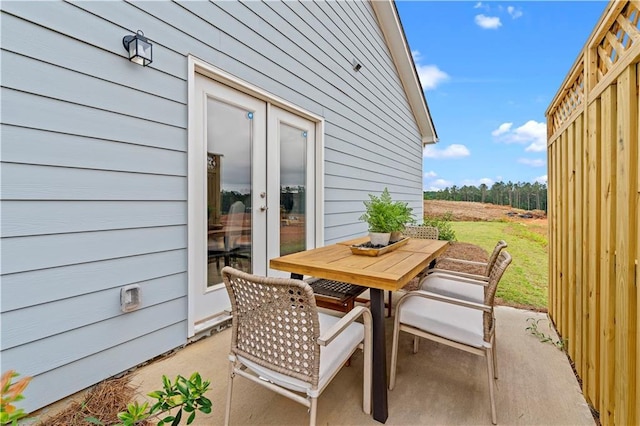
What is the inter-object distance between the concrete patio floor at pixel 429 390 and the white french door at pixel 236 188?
0.49 metres

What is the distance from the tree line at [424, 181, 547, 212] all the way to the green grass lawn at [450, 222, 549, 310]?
946 mm

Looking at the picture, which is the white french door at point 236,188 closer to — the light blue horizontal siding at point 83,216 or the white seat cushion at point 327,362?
the light blue horizontal siding at point 83,216

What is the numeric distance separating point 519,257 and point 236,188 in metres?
6.13

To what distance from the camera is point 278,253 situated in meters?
3.26

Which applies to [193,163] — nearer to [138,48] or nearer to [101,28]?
[138,48]

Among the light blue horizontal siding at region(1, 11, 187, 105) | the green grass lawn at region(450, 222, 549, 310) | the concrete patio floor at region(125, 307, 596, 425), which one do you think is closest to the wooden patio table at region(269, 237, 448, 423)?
the concrete patio floor at region(125, 307, 596, 425)

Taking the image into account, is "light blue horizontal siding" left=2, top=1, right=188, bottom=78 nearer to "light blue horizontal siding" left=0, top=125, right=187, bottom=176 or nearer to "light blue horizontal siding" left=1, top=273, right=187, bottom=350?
"light blue horizontal siding" left=0, top=125, right=187, bottom=176

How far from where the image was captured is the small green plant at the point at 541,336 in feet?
7.39

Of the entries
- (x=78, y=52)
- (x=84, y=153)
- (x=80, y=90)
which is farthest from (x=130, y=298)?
(x=78, y=52)

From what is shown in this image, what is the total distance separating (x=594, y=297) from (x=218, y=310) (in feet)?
8.80

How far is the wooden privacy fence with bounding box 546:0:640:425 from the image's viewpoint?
1.16 meters

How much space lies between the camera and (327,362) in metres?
1.31

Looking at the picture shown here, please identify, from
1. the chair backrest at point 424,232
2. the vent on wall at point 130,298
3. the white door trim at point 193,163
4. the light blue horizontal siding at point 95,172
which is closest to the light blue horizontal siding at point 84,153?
the light blue horizontal siding at point 95,172

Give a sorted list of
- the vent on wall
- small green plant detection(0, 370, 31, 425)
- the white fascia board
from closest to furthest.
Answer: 1. small green plant detection(0, 370, 31, 425)
2. the vent on wall
3. the white fascia board
